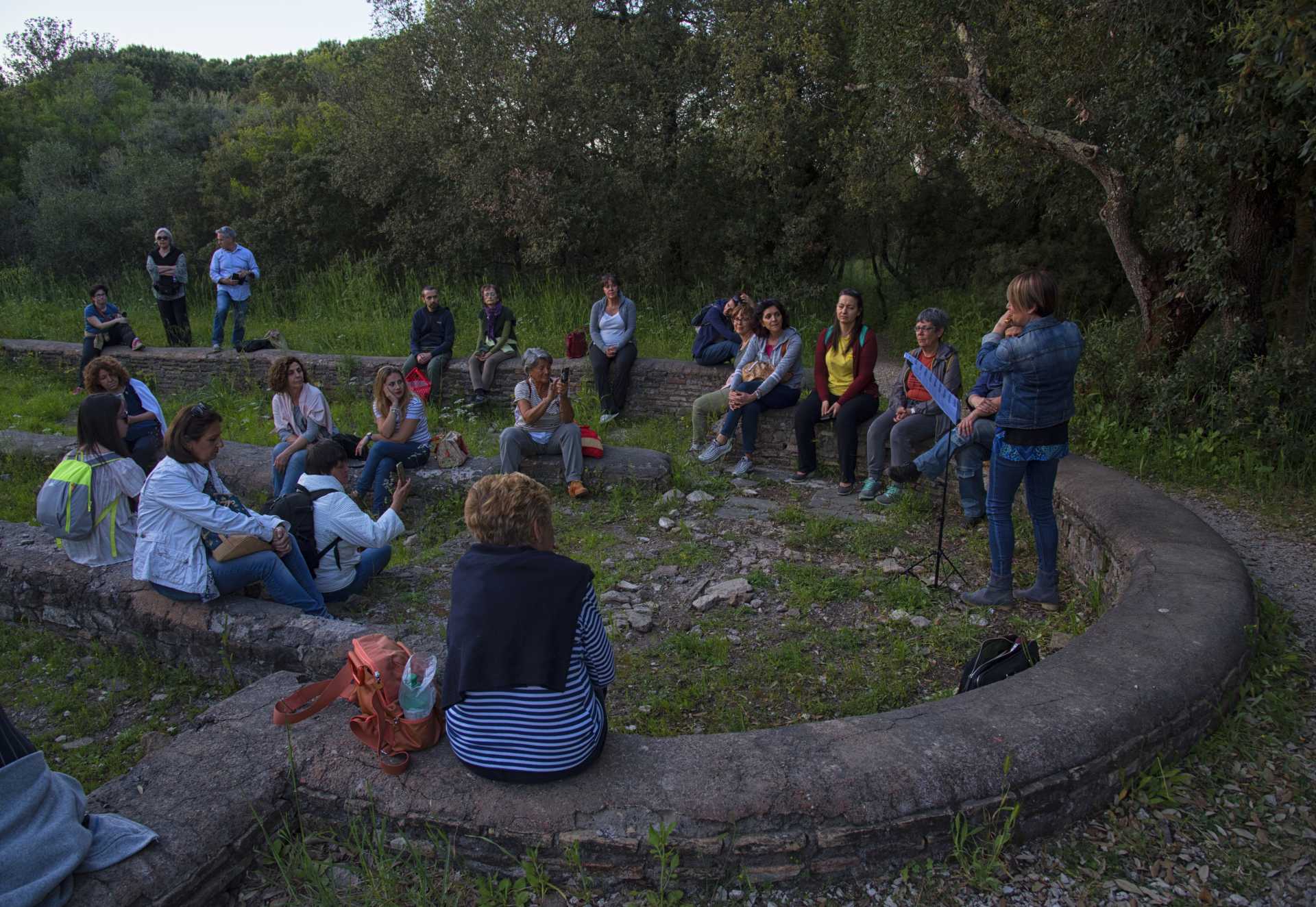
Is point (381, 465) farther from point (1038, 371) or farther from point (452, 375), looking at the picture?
point (1038, 371)

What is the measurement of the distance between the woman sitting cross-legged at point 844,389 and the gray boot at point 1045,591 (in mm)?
2089

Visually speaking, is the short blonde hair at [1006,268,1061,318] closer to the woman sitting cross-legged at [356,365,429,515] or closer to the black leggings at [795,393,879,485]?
the black leggings at [795,393,879,485]

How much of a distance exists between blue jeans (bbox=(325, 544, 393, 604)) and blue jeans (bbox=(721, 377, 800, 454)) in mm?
3152

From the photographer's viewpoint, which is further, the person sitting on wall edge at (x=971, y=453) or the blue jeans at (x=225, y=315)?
the blue jeans at (x=225, y=315)

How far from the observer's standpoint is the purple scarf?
30.9ft

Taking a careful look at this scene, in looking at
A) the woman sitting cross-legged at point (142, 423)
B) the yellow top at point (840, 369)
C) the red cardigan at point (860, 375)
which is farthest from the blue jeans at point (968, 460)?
the woman sitting cross-legged at point (142, 423)

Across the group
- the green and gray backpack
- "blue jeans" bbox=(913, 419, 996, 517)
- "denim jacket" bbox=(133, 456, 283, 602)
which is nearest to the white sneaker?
"blue jeans" bbox=(913, 419, 996, 517)

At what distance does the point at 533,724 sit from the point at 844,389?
469 centimetres

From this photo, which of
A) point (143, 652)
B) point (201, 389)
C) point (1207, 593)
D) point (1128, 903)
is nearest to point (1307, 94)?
point (1207, 593)

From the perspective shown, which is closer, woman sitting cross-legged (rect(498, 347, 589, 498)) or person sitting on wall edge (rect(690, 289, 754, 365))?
woman sitting cross-legged (rect(498, 347, 589, 498))

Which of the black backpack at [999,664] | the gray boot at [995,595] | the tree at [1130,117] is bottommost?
the gray boot at [995,595]

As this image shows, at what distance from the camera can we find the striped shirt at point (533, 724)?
2.67 m

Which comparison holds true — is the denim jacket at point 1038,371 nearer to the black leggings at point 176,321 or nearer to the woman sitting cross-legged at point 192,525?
the woman sitting cross-legged at point 192,525

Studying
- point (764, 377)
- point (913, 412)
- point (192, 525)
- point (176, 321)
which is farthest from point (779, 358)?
point (176, 321)
